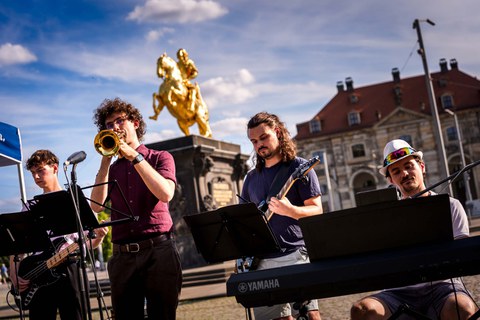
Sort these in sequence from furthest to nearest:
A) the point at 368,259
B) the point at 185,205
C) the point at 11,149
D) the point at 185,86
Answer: the point at 185,86 < the point at 185,205 < the point at 11,149 < the point at 368,259

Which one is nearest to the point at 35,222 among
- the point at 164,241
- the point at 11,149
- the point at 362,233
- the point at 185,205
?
the point at 164,241

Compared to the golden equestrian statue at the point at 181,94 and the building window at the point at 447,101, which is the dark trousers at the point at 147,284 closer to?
the golden equestrian statue at the point at 181,94

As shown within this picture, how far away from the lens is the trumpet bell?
414 cm

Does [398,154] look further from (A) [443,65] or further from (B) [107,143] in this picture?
(A) [443,65]

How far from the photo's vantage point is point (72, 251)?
538 cm

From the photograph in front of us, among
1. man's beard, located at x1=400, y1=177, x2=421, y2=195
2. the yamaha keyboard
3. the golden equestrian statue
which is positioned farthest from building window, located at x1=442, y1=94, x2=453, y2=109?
the yamaha keyboard

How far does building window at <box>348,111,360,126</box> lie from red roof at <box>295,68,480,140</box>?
1.33 ft

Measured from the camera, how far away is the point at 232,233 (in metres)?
3.97

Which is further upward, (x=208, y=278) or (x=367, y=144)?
(x=367, y=144)

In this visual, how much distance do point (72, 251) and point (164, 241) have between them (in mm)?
1525

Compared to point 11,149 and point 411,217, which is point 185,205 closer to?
point 11,149

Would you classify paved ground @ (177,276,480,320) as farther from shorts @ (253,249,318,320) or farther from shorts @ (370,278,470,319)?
shorts @ (370,278,470,319)

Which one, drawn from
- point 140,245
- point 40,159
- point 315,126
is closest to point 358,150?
point 315,126

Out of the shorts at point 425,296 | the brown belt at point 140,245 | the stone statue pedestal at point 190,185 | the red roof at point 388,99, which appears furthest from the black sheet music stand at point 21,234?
the red roof at point 388,99
